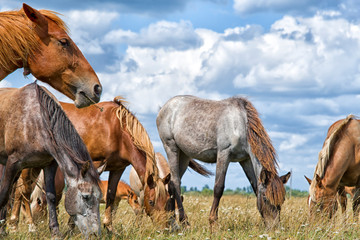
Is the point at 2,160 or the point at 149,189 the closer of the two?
the point at 2,160

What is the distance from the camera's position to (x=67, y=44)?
15.2 ft

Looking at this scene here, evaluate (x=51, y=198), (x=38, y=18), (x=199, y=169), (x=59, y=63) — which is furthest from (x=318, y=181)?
(x=38, y=18)

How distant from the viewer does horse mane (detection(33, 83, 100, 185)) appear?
228 inches

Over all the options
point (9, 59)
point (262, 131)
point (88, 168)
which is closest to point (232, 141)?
point (262, 131)

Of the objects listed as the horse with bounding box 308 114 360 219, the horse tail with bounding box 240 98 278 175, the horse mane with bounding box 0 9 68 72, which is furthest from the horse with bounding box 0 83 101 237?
the horse with bounding box 308 114 360 219

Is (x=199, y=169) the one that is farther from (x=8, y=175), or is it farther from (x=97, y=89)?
(x=97, y=89)

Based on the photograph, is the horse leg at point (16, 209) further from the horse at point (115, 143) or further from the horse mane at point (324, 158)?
the horse mane at point (324, 158)

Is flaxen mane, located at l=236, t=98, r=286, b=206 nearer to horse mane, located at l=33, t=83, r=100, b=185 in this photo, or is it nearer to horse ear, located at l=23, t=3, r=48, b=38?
horse mane, located at l=33, t=83, r=100, b=185

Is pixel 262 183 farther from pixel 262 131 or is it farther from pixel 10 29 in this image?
pixel 10 29

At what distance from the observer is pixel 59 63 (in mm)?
4586

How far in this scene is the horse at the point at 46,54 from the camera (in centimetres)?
447

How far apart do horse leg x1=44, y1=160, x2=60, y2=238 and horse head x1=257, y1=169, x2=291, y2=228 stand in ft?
10.2

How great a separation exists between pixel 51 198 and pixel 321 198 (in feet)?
14.7

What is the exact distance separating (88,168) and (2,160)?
5.08ft
